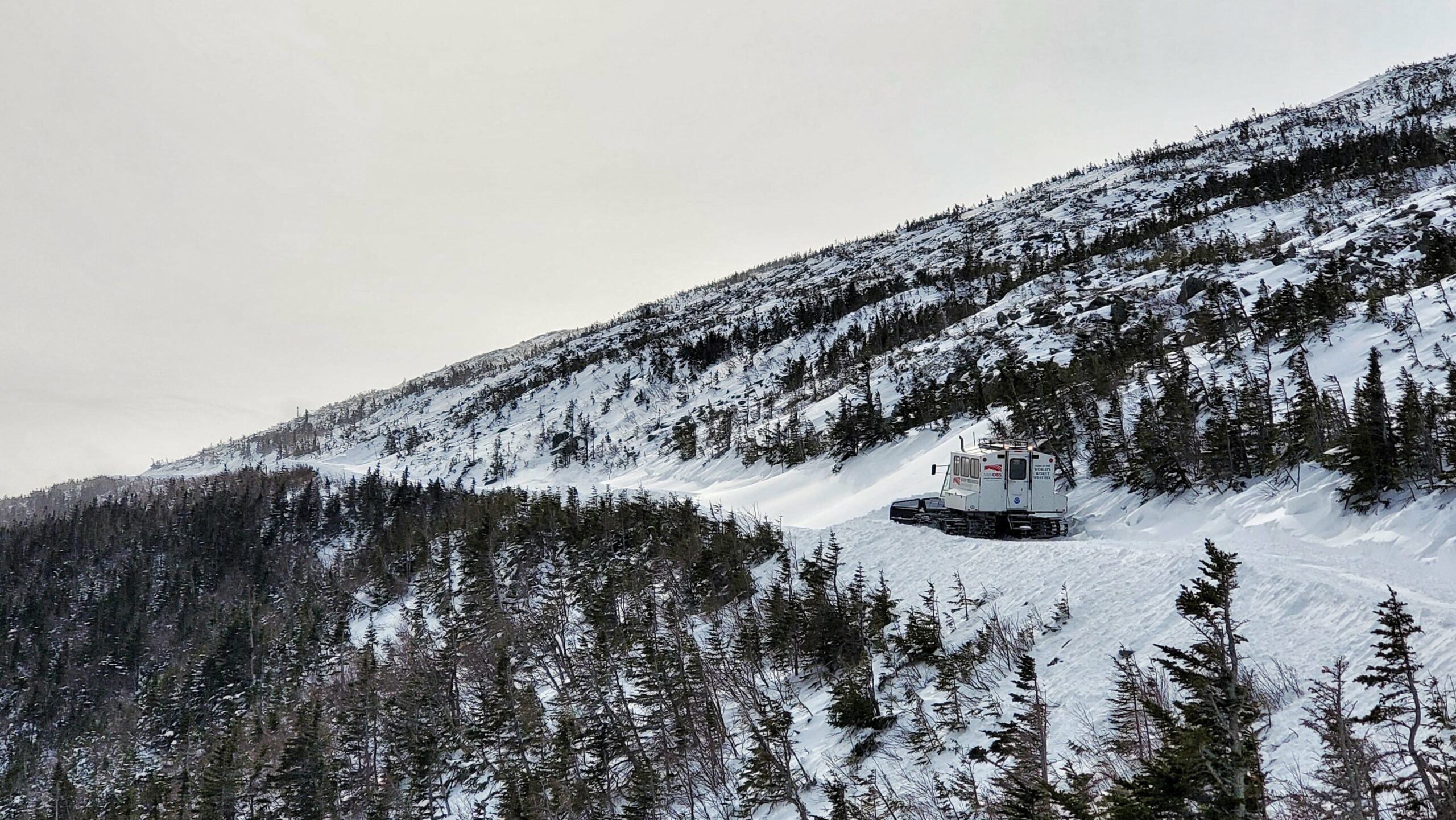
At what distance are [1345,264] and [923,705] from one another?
42903 mm

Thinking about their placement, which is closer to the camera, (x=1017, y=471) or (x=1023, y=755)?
(x=1023, y=755)

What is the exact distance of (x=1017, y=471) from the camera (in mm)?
27594

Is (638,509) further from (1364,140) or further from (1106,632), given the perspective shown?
(1364,140)

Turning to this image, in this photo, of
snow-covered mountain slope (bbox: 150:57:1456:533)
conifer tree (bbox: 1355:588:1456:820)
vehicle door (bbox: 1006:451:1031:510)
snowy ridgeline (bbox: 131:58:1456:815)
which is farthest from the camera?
snow-covered mountain slope (bbox: 150:57:1456:533)

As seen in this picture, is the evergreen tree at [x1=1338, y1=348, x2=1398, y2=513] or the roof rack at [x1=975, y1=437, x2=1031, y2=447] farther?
the roof rack at [x1=975, y1=437, x2=1031, y2=447]

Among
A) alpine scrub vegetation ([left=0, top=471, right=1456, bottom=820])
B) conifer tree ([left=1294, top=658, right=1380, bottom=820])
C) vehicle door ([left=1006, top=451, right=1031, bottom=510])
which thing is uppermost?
vehicle door ([left=1006, top=451, right=1031, bottom=510])

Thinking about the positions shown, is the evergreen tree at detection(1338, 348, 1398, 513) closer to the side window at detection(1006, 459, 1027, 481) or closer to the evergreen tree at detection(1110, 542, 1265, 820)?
the side window at detection(1006, 459, 1027, 481)

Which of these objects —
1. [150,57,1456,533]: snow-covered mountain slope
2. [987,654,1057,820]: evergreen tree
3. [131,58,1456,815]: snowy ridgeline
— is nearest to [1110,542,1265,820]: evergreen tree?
[987,654,1057,820]: evergreen tree

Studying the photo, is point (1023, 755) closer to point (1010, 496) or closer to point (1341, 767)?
point (1341, 767)

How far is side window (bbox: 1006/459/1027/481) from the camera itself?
27562mm

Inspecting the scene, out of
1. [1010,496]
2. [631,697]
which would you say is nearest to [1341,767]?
[1010,496]

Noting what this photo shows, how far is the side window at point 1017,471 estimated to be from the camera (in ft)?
90.4

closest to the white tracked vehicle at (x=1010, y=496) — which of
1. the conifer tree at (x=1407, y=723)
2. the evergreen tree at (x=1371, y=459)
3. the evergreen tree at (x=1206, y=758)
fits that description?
the evergreen tree at (x=1371, y=459)

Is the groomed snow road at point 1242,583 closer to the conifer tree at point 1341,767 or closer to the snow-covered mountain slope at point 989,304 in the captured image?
the conifer tree at point 1341,767
